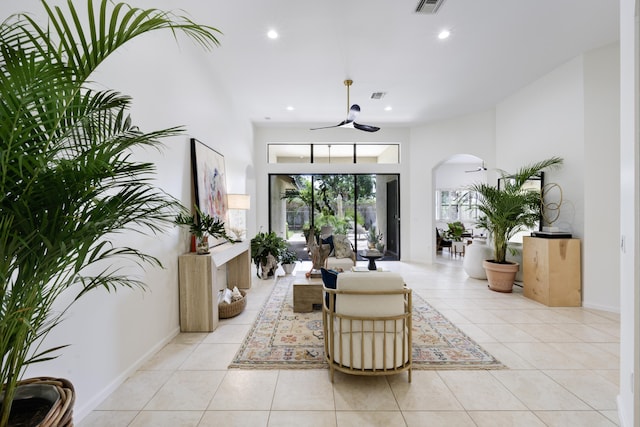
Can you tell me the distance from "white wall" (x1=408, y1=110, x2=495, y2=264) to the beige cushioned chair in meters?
5.17

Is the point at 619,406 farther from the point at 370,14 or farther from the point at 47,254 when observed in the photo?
the point at 370,14

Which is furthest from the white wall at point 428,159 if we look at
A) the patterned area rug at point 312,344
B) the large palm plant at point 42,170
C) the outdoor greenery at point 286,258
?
the large palm plant at point 42,170

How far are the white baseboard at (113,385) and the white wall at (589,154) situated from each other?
5.33 m

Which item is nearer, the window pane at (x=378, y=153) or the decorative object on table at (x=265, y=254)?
the decorative object on table at (x=265, y=254)

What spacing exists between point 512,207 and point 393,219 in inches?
128

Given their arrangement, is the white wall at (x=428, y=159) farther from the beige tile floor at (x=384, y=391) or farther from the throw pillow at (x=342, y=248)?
the beige tile floor at (x=384, y=391)

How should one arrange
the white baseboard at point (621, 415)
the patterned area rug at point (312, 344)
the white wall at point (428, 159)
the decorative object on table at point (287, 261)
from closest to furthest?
the white baseboard at point (621, 415)
the patterned area rug at point (312, 344)
the decorative object on table at point (287, 261)
the white wall at point (428, 159)

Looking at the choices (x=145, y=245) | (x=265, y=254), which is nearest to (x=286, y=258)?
(x=265, y=254)

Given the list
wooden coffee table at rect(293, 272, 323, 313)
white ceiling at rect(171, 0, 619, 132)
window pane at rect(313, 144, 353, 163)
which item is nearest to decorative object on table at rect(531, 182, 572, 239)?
white ceiling at rect(171, 0, 619, 132)

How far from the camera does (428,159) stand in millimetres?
6980

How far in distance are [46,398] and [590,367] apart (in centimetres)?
375

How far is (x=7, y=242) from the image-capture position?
3.27ft

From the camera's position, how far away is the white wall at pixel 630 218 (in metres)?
1.51

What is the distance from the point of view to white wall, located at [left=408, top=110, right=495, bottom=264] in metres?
6.44
